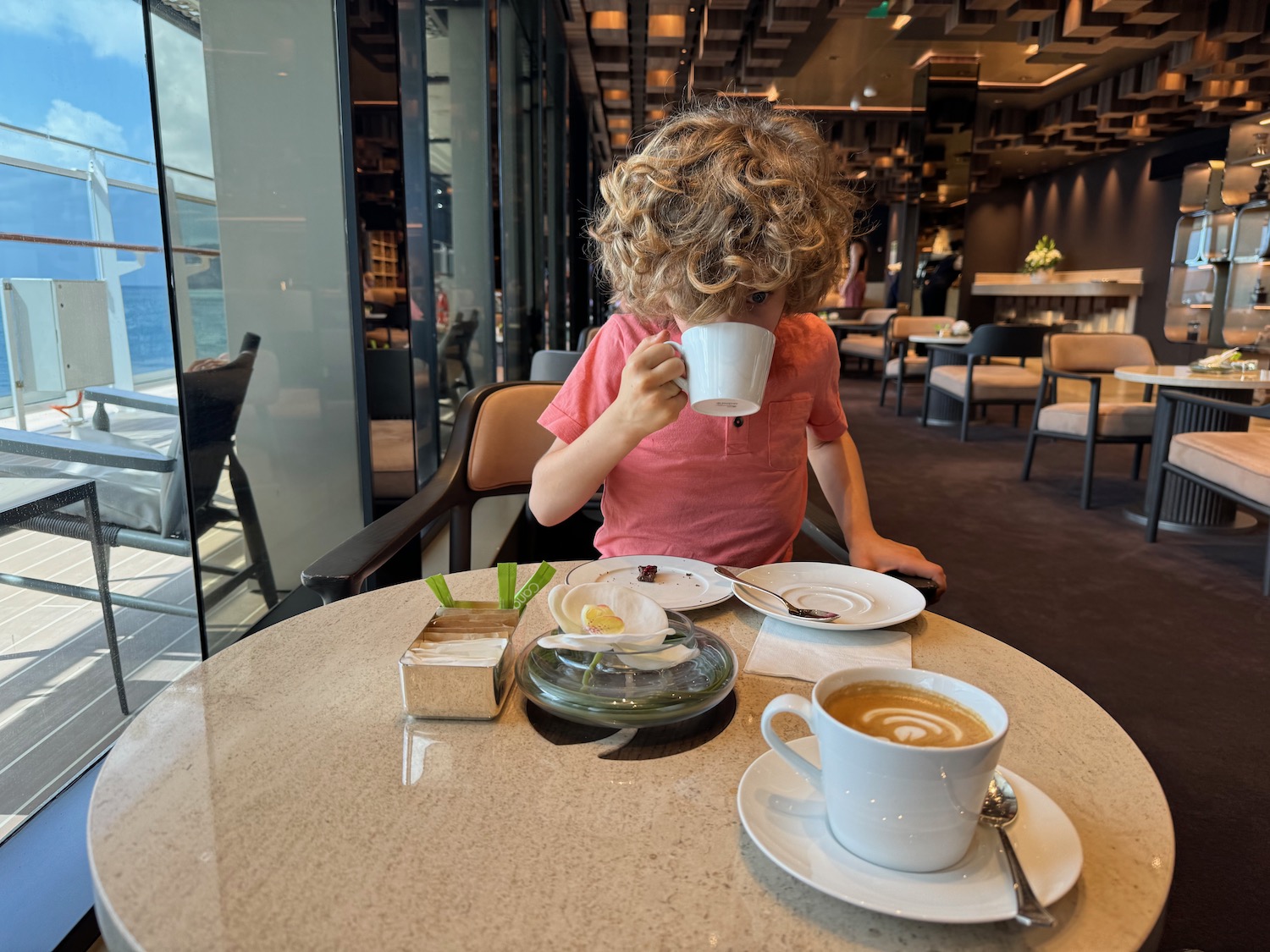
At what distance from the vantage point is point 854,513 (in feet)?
4.36

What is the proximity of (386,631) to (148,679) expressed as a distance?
1004 millimetres

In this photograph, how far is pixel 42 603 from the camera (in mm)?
1238

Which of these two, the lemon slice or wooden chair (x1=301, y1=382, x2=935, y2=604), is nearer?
the lemon slice

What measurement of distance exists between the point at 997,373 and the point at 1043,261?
9.64 metres

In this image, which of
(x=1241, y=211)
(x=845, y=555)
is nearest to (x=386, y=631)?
(x=845, y=555)

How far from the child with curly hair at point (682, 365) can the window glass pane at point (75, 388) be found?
0.75 m

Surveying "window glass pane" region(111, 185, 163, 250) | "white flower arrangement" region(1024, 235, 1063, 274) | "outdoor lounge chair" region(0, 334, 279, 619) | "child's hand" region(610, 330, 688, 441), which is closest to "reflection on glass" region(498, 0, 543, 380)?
"outdoor lounge chair" region(0, 334, 279, 619)

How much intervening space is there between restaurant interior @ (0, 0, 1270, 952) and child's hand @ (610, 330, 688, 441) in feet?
0.21

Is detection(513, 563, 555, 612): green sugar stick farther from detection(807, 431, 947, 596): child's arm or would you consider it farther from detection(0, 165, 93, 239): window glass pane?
detection(0, 165, 93, 239): window glass pane

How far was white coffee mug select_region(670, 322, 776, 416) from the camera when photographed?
83cm

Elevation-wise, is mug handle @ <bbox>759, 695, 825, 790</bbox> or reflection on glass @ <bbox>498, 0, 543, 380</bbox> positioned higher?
reflection on glass @ <bbox>498, 0, 543, 380</bbox>

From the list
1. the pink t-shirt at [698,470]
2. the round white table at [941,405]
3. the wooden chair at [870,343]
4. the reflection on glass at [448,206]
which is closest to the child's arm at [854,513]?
the pink t-shirt at [698,470]

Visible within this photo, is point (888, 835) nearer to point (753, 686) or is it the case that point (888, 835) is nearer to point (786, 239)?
point (753, 686)

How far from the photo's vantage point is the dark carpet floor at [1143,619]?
1.65 m
